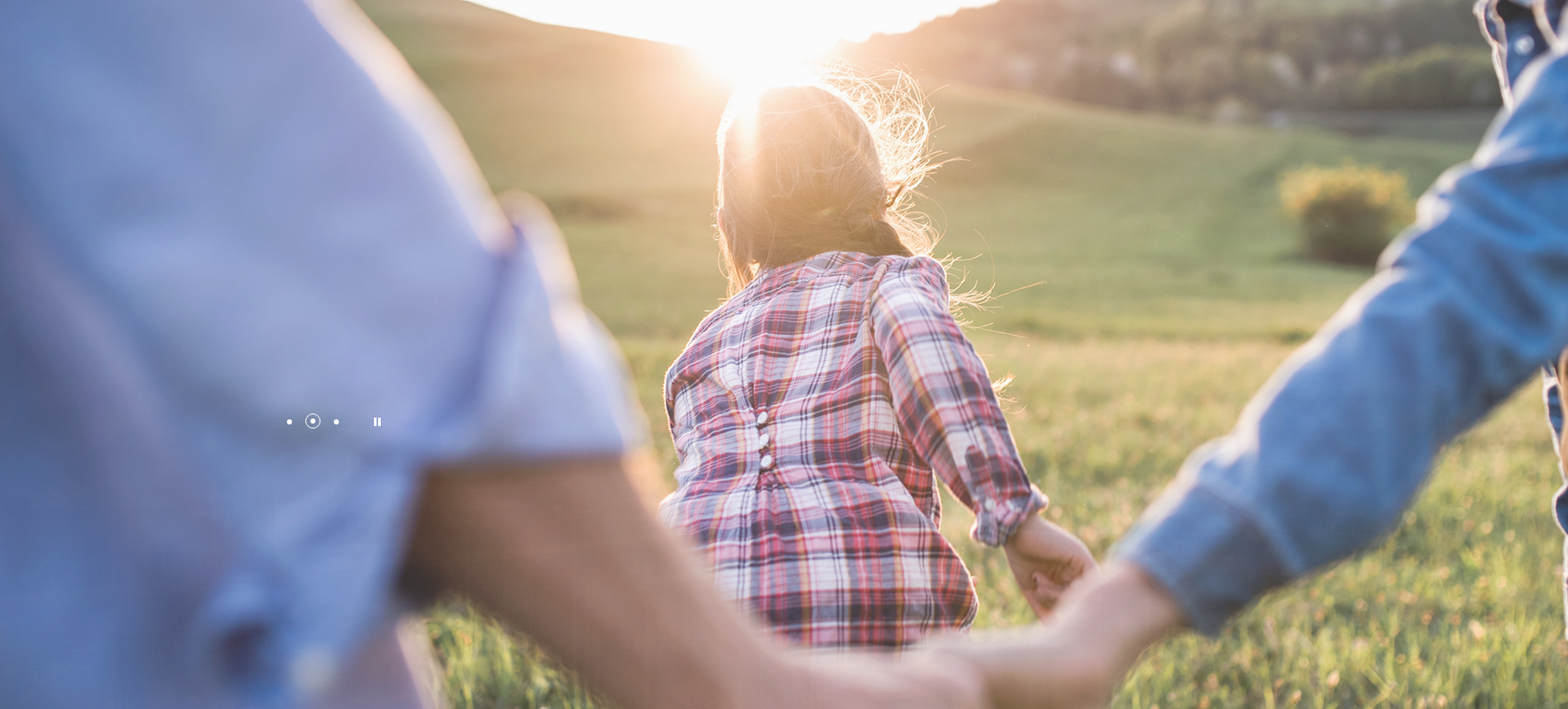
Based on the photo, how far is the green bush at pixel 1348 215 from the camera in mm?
32281

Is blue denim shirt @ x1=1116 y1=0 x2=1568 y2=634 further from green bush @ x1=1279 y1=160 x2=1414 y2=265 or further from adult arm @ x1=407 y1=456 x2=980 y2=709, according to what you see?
green bush @ x1=1279 y1=160 x2=1414 y2=265

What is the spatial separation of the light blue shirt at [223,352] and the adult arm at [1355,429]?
2.08 feet

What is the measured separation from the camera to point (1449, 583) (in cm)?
366

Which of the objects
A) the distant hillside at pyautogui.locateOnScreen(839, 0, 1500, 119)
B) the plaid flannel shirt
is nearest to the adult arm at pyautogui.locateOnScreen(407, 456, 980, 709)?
the plaid flannel shirt

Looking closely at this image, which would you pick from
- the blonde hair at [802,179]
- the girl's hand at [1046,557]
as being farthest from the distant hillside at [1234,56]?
the girl's hand at [1046,557]

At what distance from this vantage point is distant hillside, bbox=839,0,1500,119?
6075cm

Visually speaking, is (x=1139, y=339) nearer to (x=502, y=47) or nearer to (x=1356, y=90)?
(x=502, y=47)

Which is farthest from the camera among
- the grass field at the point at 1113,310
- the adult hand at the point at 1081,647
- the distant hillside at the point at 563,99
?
the distant hillside at the point at 563,99

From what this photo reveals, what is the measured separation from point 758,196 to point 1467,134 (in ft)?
206

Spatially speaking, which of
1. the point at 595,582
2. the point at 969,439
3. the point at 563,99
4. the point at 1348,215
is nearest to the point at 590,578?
the point at 595,582

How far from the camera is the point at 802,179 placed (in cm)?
220

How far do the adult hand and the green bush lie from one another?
36069 millimetres

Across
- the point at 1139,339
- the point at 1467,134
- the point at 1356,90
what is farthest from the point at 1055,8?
the point at 1139,339

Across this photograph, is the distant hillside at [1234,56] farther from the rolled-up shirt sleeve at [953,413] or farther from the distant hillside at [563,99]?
the rolled-up shirt sleeve at [953,413]
